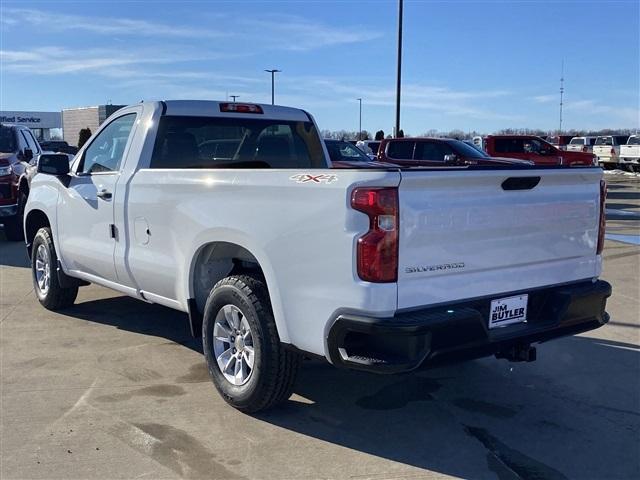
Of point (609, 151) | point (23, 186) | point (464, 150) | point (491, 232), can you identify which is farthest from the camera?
point (609, 151)

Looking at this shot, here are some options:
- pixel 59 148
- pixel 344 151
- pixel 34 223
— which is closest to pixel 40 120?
pixel 59 148

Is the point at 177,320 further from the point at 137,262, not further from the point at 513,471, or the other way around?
the point at 513,471

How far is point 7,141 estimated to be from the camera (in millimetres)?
12375

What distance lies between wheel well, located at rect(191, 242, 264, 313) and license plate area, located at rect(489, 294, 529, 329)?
148 cm

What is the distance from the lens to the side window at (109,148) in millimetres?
5547

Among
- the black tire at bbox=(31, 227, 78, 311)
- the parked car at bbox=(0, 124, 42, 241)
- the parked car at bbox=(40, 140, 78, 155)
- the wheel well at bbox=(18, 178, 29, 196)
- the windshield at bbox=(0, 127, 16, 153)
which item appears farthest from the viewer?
the parked car at bbox=(40, 140, 78, 155)

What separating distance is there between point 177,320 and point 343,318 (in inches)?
138

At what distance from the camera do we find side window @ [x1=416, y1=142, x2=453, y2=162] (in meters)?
16.8

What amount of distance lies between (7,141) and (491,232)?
442 inches

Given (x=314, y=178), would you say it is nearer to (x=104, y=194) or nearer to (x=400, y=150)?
(x=104, y=194)

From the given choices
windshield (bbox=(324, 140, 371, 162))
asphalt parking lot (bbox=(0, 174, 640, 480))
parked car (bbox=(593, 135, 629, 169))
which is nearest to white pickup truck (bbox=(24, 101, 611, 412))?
asphalt parking lot (bbox=(0, 174, 640, 480))

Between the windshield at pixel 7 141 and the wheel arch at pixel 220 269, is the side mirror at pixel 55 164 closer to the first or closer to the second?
the wheel arch at pixel 220 269

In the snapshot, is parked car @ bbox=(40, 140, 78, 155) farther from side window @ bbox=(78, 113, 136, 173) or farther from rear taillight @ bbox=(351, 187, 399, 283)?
rear taillight @ bbox=(351, 187, 399, 283)

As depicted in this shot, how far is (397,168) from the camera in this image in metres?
3.45
